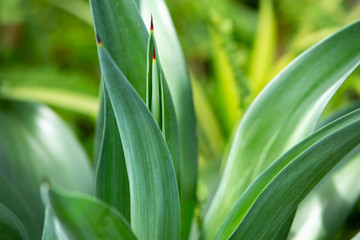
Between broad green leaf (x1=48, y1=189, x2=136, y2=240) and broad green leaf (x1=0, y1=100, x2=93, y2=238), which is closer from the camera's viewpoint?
broad green leaf (x1=48, y1=189, x2=136, y2=240)

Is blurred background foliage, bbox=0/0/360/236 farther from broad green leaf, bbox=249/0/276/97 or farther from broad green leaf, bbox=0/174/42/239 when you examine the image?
broad green leaf, bbox=0/174/42/239

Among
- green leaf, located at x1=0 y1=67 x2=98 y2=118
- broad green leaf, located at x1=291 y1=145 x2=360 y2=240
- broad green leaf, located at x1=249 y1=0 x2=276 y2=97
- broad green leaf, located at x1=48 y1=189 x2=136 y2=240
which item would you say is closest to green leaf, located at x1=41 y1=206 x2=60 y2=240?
broad green leaf, located at x1=48 y1=189 x2=136 y2=240

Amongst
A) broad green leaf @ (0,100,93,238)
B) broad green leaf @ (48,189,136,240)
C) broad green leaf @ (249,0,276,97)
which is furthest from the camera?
broad green leaf @ (249,0,276,97)

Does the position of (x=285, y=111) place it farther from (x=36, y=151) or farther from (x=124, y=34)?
(x=36, y=151)

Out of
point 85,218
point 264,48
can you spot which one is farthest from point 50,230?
point 264,48

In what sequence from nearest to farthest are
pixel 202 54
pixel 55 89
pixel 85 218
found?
pixel 85 218 → pixel 55 89 → pixel 202 54

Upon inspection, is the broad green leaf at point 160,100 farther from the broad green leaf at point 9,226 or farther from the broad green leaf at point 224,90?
the broad green leaf at point 224,90
